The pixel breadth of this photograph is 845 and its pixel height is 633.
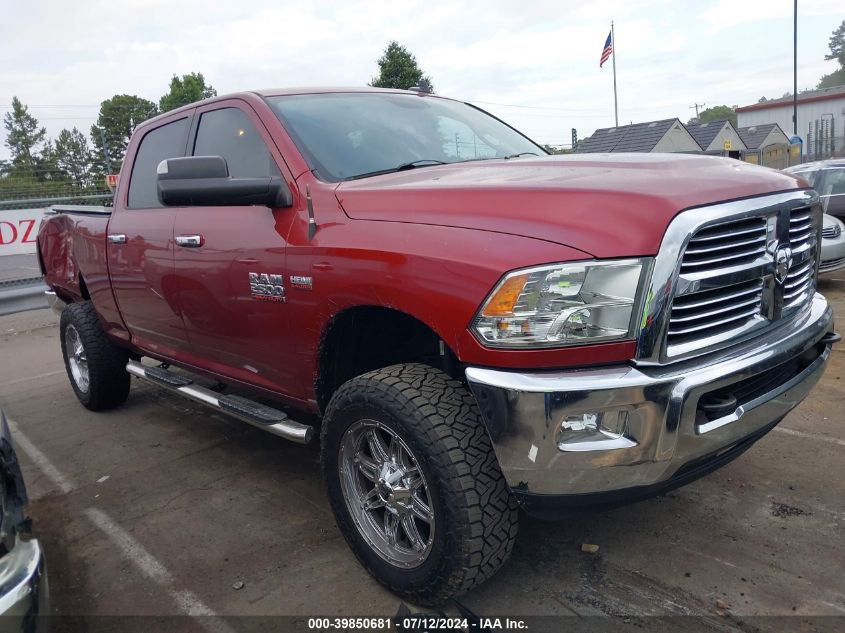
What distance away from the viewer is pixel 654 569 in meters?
2.67

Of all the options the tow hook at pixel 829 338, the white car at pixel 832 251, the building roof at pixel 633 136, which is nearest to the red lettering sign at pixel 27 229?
the white car at pixel 832 251

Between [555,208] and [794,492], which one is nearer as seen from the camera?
[555,208]

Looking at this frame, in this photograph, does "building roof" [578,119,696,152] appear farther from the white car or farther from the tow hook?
the tow hook

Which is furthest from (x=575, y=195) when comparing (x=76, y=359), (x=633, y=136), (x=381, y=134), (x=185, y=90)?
(x=185, y=90)

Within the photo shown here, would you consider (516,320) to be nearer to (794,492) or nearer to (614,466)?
(614,466)

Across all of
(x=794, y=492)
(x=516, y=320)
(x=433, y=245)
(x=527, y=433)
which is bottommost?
(x=794, y=492)

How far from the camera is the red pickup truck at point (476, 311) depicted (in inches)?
78.7

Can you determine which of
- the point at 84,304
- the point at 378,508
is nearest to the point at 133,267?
the point at 84,304

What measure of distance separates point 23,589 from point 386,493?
1180 millimetres

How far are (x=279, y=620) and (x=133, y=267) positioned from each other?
2354mm

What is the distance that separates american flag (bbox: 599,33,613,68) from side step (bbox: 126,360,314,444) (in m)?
30.4

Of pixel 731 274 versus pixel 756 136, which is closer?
pixel 731 274

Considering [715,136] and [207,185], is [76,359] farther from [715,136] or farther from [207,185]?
[715,136]

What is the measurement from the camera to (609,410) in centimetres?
198
